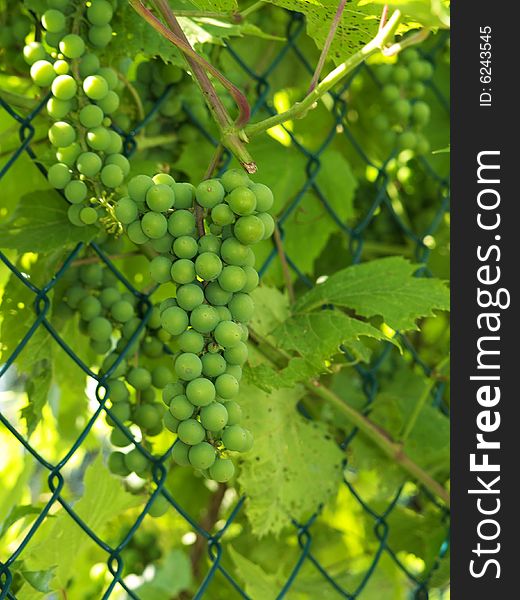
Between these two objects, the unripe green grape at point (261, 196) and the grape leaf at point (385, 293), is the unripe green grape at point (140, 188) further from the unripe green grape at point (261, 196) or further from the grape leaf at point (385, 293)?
the grape leaf at point (385, 293)

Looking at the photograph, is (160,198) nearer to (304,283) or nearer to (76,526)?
(76,526)

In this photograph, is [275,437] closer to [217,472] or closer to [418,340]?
[217,472]

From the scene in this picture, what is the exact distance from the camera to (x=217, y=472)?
73 centimetres

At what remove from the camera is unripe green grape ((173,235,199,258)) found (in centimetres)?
73

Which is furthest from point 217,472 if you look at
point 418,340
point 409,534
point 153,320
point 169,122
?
point 418,340

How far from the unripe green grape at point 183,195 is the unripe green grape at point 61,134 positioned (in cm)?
16

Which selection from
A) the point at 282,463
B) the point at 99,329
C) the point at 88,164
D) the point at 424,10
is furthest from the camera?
the point at 282,463

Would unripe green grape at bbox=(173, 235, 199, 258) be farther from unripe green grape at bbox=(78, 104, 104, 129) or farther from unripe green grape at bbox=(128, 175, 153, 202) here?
unripe green grape at bbox=(78, 104, 104, 129)

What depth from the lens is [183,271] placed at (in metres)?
0.73

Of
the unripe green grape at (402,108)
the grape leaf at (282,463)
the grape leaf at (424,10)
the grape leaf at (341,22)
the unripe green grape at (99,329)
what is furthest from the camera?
the unripe green grape at (402,108)

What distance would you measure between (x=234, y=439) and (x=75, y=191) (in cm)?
29

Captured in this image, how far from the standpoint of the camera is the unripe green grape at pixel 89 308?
38.3 inches

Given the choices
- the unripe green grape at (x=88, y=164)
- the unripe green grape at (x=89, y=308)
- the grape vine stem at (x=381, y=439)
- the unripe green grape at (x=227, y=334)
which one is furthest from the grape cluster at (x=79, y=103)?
the grape vine stem at (x=381, y=439)

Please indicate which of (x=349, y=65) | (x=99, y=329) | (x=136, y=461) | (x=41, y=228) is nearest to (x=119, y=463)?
(x=136, y=461)
